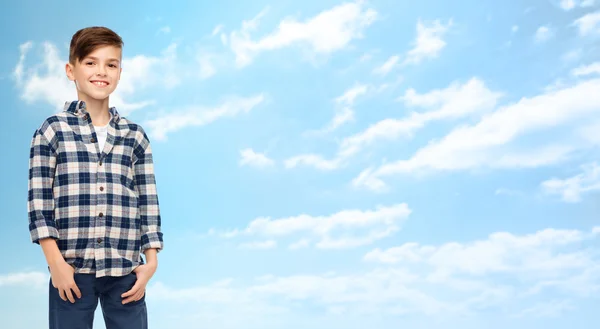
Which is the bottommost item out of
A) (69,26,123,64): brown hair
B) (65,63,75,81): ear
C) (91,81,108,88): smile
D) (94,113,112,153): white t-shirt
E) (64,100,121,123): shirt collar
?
(94,113,112,153): white t-shirt

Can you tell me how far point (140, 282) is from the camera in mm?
2879

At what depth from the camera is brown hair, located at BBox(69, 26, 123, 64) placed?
2.96 metres

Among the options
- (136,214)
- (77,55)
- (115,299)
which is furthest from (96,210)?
(77,55)

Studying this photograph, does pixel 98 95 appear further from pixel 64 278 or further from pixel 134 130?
pixel 64 278

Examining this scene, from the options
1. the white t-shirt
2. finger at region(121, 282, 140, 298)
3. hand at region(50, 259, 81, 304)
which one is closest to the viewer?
hand at region(50, 259, 81, 304)

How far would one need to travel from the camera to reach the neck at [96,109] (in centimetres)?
299

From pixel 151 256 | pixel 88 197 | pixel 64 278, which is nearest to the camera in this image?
pixel 64 278

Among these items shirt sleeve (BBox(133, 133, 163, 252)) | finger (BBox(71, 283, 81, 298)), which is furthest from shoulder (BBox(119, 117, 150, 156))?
finger (BBox(71, 283, 81, 298))

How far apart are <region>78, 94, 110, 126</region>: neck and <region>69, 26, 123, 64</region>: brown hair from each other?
18 centimetres

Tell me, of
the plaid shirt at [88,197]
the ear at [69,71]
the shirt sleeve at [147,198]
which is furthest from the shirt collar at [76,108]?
the shirt sleeve at [147,198]

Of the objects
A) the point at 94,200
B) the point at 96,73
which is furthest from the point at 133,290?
the point at 96,73

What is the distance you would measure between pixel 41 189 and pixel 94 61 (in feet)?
2.01

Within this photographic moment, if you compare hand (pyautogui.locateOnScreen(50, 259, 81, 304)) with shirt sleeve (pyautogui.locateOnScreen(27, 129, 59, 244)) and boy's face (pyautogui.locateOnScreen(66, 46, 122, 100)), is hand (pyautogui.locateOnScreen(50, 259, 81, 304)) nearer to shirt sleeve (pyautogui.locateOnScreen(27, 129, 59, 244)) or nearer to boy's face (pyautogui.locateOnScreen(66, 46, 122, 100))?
shirt sleeve (pyautogui.locateOnScreen(27, 129, 59, 244))

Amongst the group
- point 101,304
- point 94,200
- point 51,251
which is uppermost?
point 94,200
